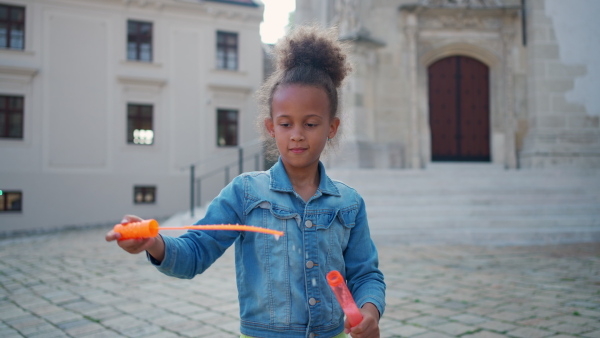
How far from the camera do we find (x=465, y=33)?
11.5 metres

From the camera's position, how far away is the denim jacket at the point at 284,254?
167 cm

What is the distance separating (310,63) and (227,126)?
1790 centimetres

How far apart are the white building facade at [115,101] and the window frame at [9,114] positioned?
1.3 inches

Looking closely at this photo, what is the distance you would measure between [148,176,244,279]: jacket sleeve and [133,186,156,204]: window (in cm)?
1686

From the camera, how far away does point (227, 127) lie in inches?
765

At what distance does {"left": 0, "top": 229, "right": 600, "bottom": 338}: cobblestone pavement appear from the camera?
11.8ft

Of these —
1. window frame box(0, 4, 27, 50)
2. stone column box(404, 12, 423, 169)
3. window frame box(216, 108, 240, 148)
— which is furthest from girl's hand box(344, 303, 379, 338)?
window frame box(0, 4, 27, 50)

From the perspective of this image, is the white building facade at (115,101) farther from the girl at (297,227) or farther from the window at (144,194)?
the girl at (297,227)

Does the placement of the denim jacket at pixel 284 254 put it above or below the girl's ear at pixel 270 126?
below

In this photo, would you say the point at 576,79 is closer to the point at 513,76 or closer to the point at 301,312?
the point at 513,76

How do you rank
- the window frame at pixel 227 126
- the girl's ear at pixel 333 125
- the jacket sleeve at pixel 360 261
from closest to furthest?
the jacket sleeve at pixel 360 261, the girl's ear at pixel 333 125, the window frame at pixel 227 126

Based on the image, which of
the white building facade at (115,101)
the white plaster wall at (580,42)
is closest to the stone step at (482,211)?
the white plaster wall at (580,42)

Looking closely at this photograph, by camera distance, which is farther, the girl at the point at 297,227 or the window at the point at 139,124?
the window at the point at 139,124

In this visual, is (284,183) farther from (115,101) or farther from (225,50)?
(225,50)
